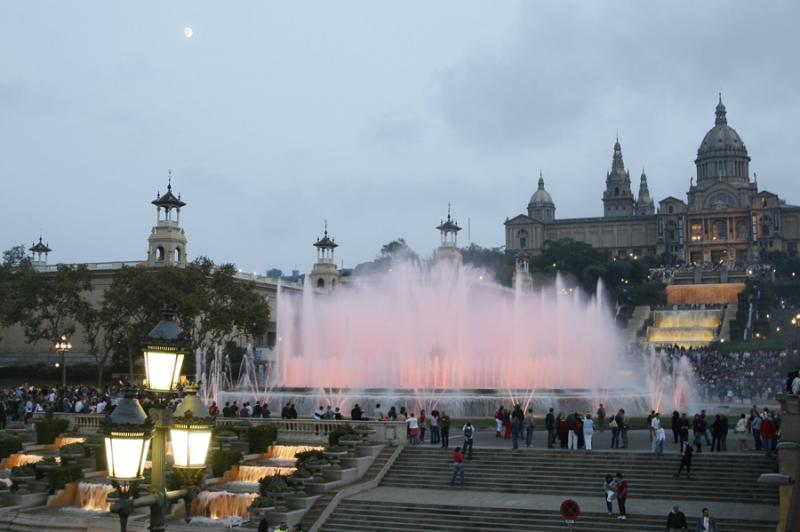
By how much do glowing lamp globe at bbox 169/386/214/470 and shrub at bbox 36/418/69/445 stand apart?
29.2 metres

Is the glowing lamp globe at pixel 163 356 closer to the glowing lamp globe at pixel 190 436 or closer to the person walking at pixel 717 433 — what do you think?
the glowing lamp globe at pixel 190 436

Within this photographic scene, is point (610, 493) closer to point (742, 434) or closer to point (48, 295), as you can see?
point (742, 434)

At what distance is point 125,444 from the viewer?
7543 millimetres

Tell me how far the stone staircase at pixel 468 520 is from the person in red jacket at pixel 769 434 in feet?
15.3

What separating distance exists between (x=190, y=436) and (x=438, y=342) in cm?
3873

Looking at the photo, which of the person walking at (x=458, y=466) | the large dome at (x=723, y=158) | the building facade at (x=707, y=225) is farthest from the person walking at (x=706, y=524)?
the large dome at (x=723, y=158)

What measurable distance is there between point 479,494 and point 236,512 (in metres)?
6.79

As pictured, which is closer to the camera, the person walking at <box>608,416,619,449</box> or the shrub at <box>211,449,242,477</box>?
the person walking at <box>608,416,619,449</box>

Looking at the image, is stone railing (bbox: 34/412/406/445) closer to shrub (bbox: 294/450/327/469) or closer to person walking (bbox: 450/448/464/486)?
shrub (bbox: 294/450/327/469)

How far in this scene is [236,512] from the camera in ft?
87.6

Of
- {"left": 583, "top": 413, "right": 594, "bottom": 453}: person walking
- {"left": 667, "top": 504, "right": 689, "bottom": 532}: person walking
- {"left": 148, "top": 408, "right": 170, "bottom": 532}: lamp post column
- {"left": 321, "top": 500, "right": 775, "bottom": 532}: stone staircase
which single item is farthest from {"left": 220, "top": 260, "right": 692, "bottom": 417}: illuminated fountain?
{"left": 148, "top": 408, "right": 170, "bottom": 532}: lamp post column

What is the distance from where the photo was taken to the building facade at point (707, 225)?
16838cm

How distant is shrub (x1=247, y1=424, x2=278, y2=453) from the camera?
30797 mm

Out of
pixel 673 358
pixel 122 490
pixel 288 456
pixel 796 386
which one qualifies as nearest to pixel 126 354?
pixel 288 456
